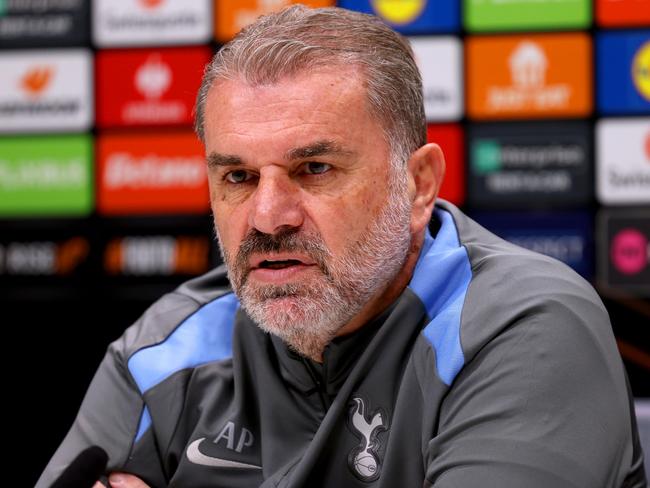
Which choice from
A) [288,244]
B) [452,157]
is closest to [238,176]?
[288,244]

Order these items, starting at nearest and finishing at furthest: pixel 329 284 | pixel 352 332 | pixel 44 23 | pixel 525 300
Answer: pixel 525 300 < pixel 329 284 < pixel 352 332 < pixel 44 23

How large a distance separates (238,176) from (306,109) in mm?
141

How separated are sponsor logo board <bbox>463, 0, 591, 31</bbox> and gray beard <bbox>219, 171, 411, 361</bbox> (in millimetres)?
1479

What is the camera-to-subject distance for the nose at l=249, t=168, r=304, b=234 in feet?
3.77

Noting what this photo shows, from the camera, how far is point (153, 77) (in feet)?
9.06

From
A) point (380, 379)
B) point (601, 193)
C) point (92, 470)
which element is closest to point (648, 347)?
point (601, 193)

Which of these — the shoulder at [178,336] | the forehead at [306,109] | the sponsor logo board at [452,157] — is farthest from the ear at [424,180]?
the sponsor logo board at [452,157]

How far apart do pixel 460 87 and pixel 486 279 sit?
60.8 inches

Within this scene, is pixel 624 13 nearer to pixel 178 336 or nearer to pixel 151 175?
pixel 151 175

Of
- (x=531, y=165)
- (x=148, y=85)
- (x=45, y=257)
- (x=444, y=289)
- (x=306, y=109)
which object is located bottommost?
(x=45, y=257)

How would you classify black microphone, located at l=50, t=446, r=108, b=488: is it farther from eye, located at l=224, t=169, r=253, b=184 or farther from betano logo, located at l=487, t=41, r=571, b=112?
betano logo, located at l=487, t=41, r=571, b=112

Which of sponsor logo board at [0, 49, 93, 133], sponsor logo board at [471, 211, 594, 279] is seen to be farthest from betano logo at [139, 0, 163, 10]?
sponsor logo board at [471, 211, 594, 279]

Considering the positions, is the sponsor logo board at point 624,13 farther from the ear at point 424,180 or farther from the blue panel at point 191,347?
the blue panel at point 191,347

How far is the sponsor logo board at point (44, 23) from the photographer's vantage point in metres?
2.80
